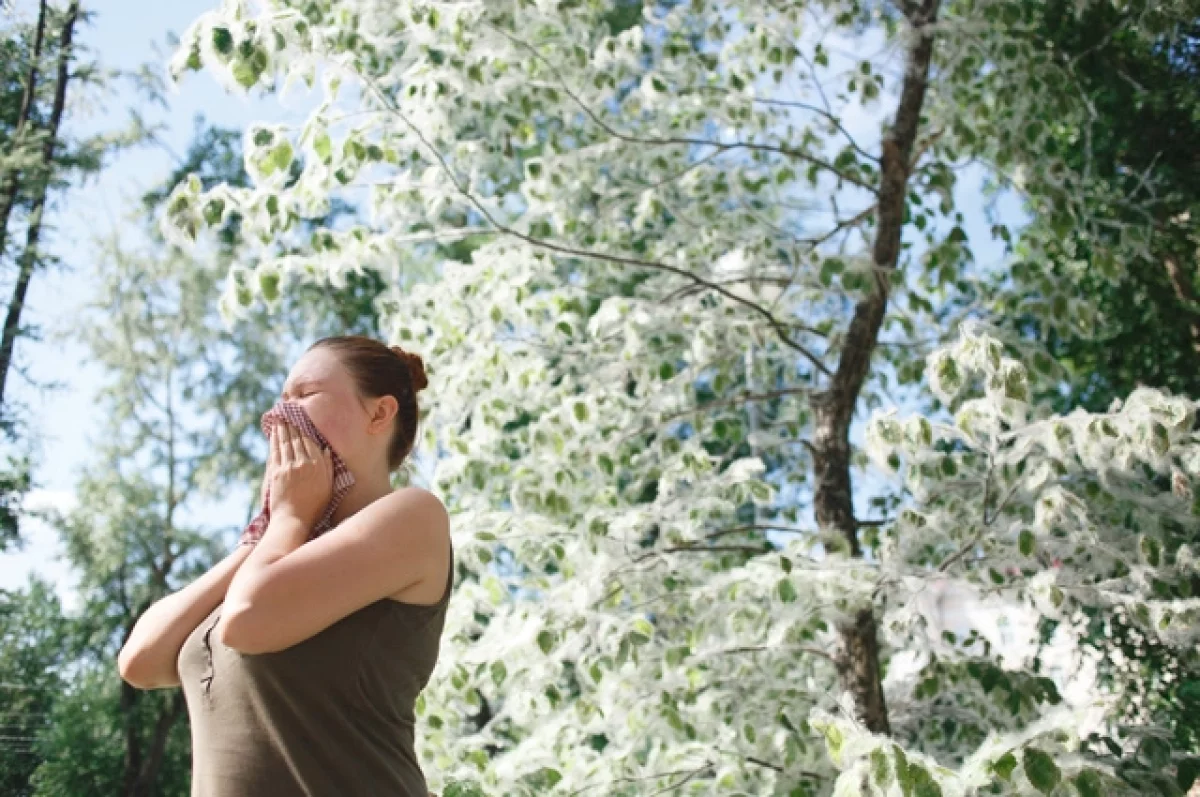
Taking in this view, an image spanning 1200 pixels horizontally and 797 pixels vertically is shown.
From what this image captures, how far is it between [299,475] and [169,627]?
21 centimetres

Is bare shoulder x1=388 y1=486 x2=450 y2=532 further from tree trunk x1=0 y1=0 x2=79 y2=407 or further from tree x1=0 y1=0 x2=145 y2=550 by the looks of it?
tree trunk x1=0 y1=0 x2=79 y2=407

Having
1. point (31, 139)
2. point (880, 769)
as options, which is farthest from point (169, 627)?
point (31, 139)

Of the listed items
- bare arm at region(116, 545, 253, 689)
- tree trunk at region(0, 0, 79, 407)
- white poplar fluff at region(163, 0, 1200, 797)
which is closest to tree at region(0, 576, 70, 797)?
tree trunk at region(0, 0, 79, 407)

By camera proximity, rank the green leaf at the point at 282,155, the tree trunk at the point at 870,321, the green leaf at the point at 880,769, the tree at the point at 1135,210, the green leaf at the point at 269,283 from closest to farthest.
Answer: the green leaf at the point at 880,769, the green leaf at the point at 282,155, the green leaf at the point at 269,283, the tree trunk at the point at 870,321, the tree at the point at 1135,210

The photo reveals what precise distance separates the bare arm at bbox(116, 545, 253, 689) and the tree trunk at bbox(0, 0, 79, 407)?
13.4 feet

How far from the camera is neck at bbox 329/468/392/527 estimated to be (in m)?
1.18

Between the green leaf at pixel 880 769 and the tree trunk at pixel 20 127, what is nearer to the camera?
the green leaf at pixel 880 769

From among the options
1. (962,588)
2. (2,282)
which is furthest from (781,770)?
(2,282)

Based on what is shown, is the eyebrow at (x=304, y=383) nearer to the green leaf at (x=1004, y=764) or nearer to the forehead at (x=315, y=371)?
the forehead at (x=315, y=371)

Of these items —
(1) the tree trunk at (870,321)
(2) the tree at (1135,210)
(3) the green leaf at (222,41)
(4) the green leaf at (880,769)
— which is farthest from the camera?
(2) the tree at (1135,210)

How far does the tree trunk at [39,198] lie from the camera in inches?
191

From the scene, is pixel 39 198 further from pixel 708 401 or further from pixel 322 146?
pixel 708 401

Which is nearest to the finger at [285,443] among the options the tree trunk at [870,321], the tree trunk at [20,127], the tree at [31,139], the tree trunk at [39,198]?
the tree trunk at [870,321]

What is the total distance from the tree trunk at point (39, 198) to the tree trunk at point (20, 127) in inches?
3.9
